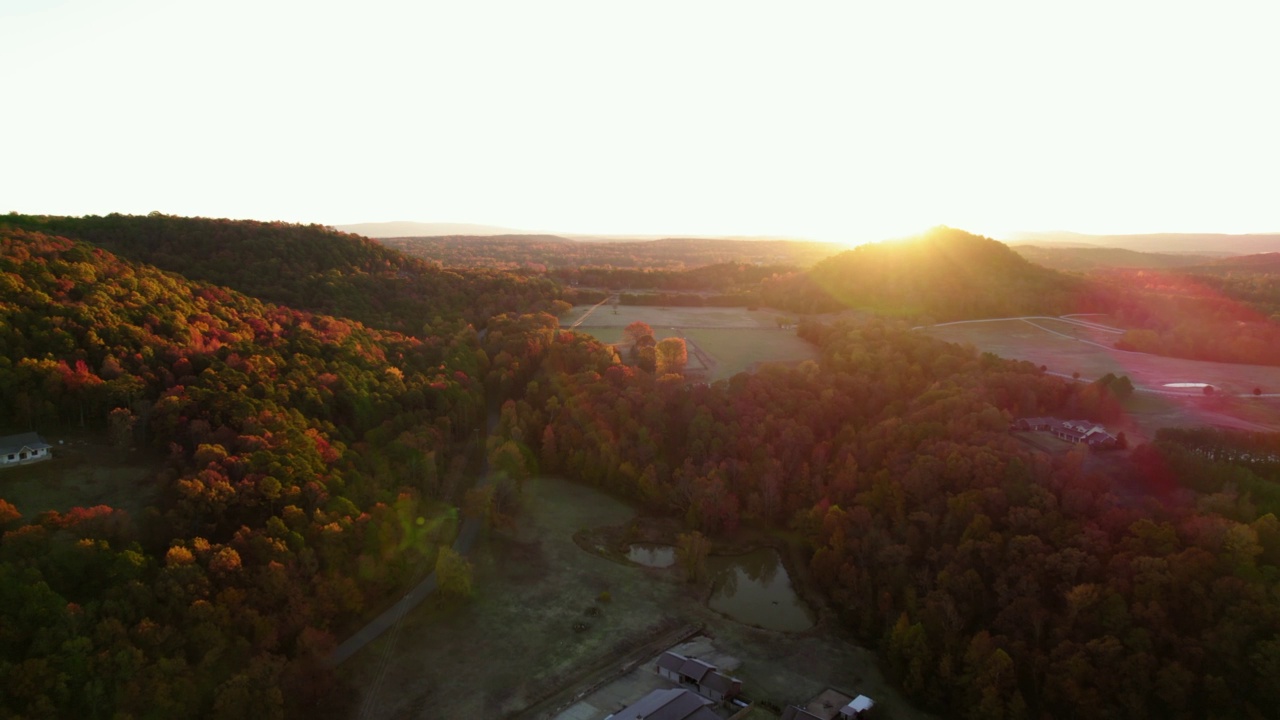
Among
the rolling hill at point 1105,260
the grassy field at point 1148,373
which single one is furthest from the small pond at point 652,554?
the rolling hill at point 1105,260

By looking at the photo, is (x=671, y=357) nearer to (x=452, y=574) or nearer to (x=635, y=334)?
(x=635, y=334)

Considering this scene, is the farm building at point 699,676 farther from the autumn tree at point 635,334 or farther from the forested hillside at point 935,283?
the forested hillside at point 935,283

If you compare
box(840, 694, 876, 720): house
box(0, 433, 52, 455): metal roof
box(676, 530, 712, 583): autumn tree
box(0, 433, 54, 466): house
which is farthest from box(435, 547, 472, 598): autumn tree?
box(0, 433, 52, 455): metal roof

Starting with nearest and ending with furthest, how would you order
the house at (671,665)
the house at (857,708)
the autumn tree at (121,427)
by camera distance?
1. the house at (857,708)
2. the house at (671,665)
3. the autumn tree at (121,427)

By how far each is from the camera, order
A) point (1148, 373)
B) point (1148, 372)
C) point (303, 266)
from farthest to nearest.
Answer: point (303, 266)
point (1148, 372)
point (1148, 373)

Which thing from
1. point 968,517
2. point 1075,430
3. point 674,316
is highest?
point 674,316

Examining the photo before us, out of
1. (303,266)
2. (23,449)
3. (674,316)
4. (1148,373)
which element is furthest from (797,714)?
(674,316)

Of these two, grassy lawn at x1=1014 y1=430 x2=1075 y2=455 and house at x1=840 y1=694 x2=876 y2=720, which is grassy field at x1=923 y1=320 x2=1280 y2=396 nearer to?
grassy lawn at x1=1014 y1=430 x2=1075 y2=455
